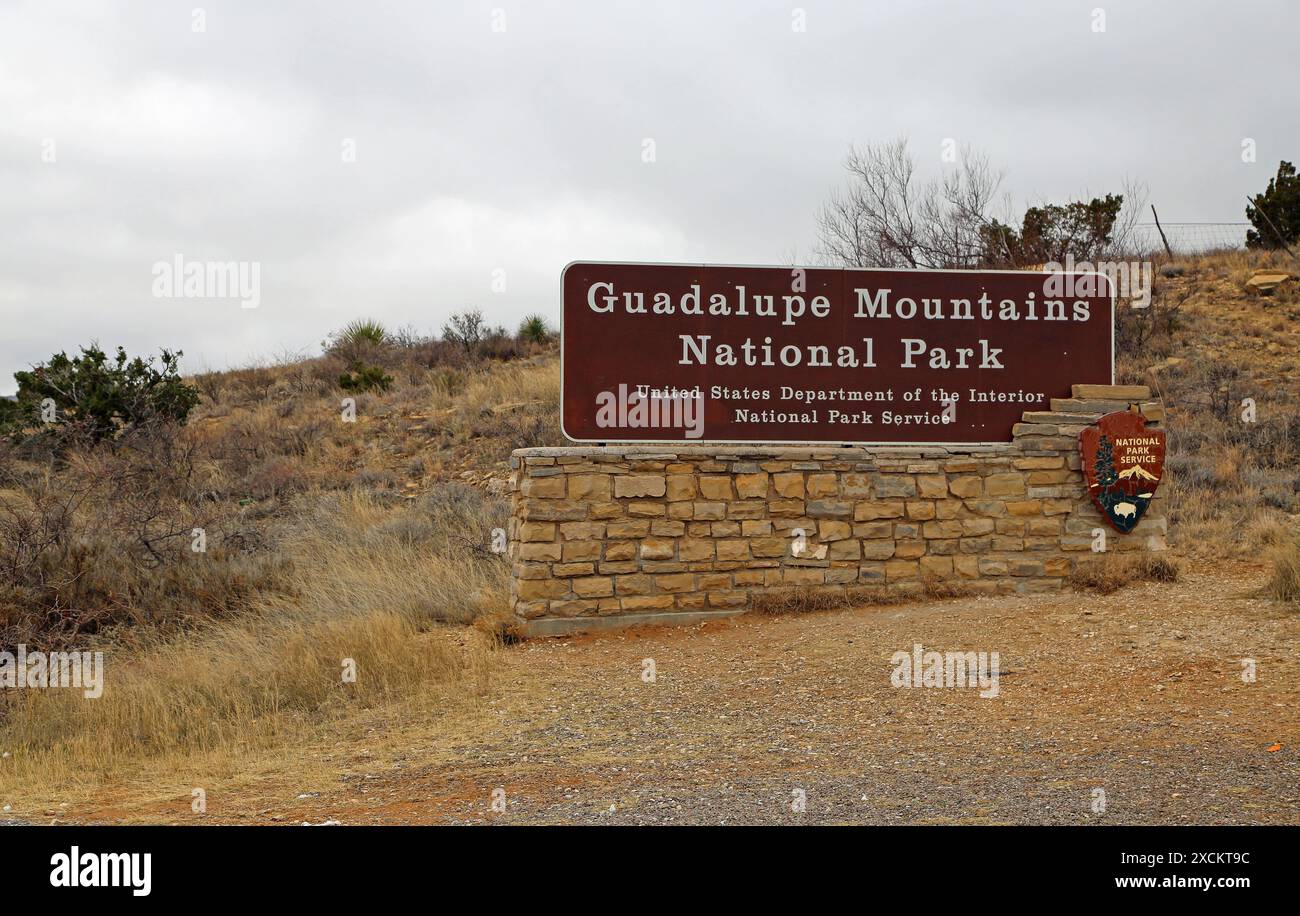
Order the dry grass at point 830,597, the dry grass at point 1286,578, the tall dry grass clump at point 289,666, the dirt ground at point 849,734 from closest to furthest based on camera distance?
the dirt ground at point 849,734
the tall dry grass clump at point 289,666
the dry grass at point 1286,578
the dry grass at point 830,597

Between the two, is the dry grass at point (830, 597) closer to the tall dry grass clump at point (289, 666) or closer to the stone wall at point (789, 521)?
the stone wall at point (789, 521)

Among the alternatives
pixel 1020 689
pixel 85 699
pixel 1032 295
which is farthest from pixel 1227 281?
pixel 85 699

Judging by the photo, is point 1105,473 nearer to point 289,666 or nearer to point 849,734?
point 849,734

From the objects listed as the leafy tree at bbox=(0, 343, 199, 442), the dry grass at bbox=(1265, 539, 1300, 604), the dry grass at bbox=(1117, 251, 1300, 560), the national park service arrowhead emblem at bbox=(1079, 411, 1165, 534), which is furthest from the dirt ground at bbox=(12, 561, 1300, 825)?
the leafy tree at bbox=(0, 343, 199, 442)

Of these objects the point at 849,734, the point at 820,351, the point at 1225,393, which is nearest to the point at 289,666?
the point at 849,734

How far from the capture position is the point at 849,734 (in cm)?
735

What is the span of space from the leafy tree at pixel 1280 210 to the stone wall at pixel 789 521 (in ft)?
74.9

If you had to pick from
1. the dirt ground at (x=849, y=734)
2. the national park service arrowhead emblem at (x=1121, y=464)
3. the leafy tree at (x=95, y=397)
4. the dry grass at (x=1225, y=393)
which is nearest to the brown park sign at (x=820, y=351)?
the national park service arrowhead emblem at (x=1121, y=464)

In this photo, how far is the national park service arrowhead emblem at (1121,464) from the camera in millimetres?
11320

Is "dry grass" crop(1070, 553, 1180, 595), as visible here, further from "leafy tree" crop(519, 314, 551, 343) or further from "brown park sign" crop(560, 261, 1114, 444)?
"leafy tree" crop(519, 314, 551, 343)

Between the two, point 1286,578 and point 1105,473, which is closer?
point 1286,578

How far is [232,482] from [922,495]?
39.4ft

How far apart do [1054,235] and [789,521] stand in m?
16.4

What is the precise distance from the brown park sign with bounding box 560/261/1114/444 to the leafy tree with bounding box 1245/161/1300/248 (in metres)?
22.5
